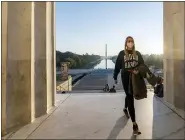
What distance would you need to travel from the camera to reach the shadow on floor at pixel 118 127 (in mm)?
4797

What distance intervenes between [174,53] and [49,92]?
10.3 ft

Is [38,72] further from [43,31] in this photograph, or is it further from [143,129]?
[143,129]

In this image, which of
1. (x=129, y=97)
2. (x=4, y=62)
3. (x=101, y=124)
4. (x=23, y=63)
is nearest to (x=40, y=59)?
(x=23, y=63)

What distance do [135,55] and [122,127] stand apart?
1.31 m

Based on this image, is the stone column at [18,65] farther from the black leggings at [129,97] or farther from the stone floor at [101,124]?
the black leggings at [129,97]

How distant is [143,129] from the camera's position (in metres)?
5.19

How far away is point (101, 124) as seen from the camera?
5.65 meters

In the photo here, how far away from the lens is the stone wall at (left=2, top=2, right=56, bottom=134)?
4.97m

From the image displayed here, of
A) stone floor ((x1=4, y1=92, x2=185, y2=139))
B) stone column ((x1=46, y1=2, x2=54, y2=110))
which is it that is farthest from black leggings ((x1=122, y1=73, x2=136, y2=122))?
stone column ((x1=46, y1=2, x2=54, y2=110))

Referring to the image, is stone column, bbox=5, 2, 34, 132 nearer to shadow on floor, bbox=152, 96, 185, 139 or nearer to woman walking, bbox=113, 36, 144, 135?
woman walking, bbox=113, 36, 144, 135

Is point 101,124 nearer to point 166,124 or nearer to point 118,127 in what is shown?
point 118,127

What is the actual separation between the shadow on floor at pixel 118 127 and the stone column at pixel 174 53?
1.26 m

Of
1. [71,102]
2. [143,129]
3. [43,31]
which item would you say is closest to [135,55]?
[143,129]

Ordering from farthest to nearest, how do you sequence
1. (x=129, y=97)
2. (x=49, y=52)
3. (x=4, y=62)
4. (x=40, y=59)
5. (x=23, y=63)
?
(x=49, y=52)
(x=40, y=59)
(x=23, y=63)
(x=129, y=97)
(x=4, y=62)
